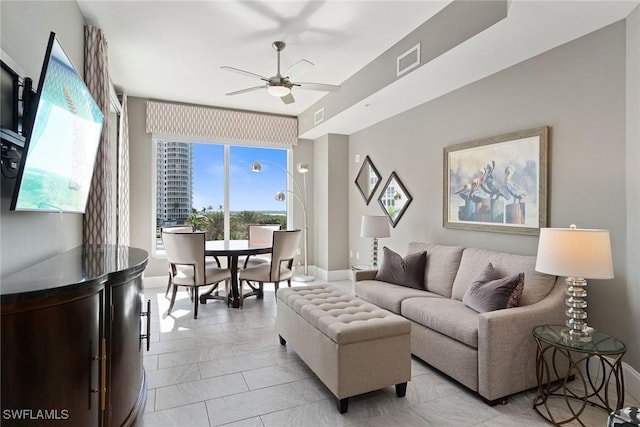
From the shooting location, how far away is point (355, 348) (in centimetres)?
216

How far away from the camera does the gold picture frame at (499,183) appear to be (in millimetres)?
2927

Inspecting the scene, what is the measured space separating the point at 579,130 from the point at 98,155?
432 cm

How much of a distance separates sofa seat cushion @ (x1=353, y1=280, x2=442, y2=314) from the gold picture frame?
3.20 ft

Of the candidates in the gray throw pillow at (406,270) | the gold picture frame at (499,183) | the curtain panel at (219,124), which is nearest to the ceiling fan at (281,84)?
the gold picture frame at (499,183)

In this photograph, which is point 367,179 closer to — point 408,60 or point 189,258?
point 408,60

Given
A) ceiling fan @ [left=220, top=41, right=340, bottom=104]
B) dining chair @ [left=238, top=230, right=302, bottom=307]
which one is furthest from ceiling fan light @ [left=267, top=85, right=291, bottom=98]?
dining chair @ [left=238, top=230, right=302, bottom=307]

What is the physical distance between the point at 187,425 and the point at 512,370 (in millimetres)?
2147

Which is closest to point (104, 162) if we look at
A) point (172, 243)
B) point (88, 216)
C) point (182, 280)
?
point (88, 216)

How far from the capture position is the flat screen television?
1.59 metres

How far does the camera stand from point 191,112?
5715mm

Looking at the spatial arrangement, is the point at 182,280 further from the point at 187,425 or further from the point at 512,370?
the point at 512,370

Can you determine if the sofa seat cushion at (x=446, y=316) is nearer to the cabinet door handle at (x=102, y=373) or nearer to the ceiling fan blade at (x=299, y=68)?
the cabinet door handle at (x=102, y=373)

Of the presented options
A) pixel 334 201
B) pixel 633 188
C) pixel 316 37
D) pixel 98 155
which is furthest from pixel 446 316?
pixel 334 201

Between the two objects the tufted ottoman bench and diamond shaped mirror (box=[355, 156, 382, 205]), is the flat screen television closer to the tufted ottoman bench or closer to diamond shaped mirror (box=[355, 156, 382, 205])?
the tufted ottoman bench
